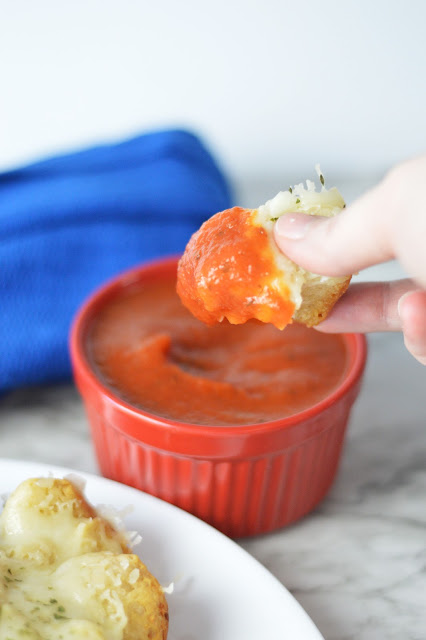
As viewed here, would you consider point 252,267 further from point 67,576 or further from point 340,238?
point 67,576

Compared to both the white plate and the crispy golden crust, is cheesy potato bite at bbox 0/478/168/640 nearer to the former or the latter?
the white plate

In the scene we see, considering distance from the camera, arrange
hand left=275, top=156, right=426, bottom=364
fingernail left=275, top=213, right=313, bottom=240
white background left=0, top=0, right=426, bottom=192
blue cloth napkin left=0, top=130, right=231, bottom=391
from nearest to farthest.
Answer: hand left=275, top=156, right=426, bottom=364 → fingernail left=275, top=213, right=313, bottom=240 → blue cloth napkin left=0, top=130, right=231, bottom=391 → white background left=0, top=0, right=426, bottom=192

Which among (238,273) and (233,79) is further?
(233,79)

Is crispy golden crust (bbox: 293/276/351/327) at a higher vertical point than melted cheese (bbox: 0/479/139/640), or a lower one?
higher

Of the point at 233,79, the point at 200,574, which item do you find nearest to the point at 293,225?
the point at 200,574

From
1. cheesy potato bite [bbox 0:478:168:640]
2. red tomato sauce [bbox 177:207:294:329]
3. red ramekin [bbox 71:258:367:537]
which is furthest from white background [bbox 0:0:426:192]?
cheesy potato bite [bbox 0:478:168:640]

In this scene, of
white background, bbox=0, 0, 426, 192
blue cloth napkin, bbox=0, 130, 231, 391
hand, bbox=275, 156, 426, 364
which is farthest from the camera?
white background, bbox=0, 0, 426, 192
